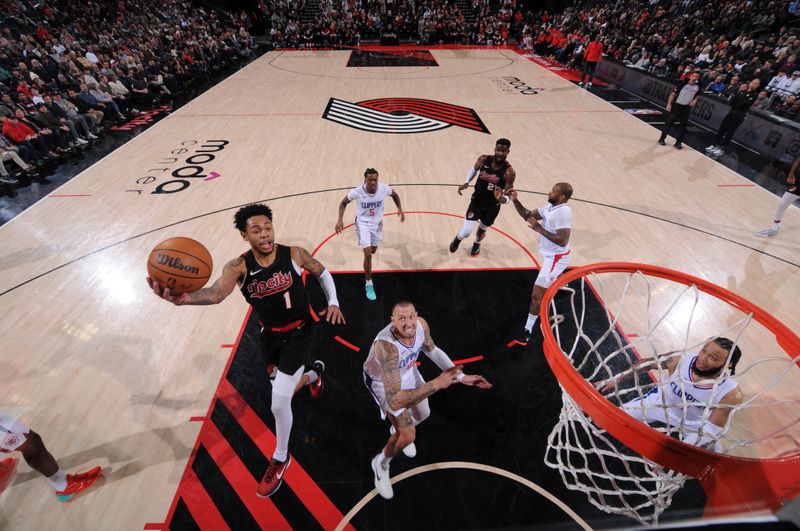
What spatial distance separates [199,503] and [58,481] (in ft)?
3.69

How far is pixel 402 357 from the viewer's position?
9.69 feet

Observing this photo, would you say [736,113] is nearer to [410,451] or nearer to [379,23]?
[410,451]

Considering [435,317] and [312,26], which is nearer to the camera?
[435,317]

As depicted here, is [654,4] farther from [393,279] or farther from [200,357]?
[200,357]

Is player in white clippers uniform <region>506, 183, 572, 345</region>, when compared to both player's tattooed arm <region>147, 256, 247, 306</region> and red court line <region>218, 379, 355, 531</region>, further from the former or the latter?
player's tattooed arm <region>147, 256, 247, 306</region>

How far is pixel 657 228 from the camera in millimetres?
6598

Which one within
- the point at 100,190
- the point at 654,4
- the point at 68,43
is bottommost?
the point at 100,190

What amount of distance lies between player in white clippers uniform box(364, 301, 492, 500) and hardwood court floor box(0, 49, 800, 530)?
687 millimetres

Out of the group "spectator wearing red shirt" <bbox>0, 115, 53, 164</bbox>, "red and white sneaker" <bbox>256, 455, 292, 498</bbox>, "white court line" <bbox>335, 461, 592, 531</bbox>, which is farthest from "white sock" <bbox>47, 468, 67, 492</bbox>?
"spectator wearing red shirt" <bbox>0, 115, 53, 164</bbox>

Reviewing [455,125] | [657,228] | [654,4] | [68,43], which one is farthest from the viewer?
[654,4]

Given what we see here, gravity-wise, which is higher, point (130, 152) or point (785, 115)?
point (785, 115)

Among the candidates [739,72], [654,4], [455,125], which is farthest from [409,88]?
[654,4]

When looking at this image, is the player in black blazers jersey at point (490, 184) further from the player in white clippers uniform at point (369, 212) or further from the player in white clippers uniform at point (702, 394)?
the player in white clippers uniform at point (702, 394)

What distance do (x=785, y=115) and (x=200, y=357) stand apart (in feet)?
44.1
